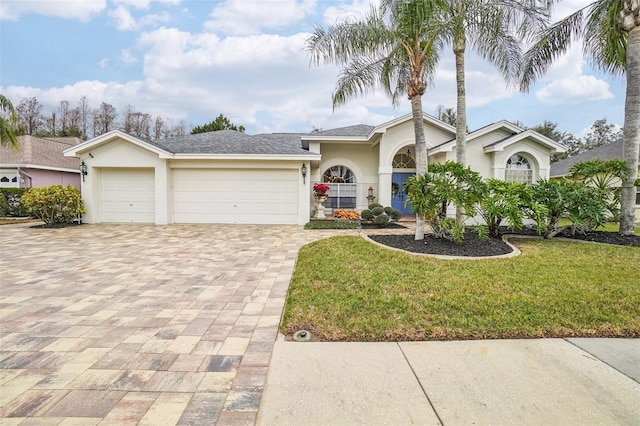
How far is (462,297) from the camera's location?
164 inches

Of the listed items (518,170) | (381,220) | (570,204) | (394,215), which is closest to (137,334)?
Result: (381,220)

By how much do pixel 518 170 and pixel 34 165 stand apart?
84.9 feet

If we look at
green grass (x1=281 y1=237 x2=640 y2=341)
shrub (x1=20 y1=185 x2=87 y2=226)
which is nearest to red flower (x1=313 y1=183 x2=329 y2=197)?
green grass (x1=281 y1=237 x2=640 y2=341)

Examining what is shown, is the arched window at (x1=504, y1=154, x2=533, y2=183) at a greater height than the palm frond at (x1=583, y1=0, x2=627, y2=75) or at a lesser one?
lesser

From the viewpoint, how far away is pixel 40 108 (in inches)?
1185

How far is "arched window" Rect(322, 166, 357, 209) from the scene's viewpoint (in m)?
15.7

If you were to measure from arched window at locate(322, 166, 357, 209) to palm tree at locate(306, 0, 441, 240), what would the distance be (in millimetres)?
6768

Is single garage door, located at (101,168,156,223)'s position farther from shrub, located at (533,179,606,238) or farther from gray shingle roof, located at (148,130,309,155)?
shrub, located at (533,179,606,238)

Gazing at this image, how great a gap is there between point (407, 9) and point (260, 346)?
7759 mm

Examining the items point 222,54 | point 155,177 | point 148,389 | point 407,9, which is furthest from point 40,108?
point 148,389

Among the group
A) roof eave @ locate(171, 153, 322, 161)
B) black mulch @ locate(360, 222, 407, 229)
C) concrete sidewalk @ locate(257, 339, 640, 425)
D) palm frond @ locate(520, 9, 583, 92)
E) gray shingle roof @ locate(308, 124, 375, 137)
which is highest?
palm frond @ locate(520, 9, 583, 92)

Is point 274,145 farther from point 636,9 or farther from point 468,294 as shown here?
point 636,9

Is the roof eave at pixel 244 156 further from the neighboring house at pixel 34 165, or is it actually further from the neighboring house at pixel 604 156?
the neighboring house at pixel 604 156

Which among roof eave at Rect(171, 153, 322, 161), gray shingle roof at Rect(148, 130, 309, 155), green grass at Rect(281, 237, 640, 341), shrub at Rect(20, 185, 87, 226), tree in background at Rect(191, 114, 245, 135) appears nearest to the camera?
green grass at Rect(281, 237, 640, 341)
